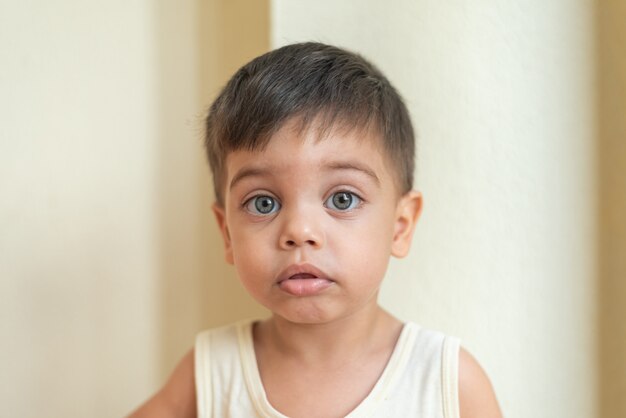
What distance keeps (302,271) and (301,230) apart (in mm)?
52

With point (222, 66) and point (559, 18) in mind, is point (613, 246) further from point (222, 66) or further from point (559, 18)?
point (222, 66)

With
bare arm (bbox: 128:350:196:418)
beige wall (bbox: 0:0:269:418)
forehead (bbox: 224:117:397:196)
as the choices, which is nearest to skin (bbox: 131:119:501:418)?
forehead (bbox: 224:117:397:196)

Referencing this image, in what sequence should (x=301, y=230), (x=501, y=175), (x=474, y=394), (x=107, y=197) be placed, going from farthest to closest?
(x=107, y=197), (x=501, y=175), (x=474, y=394), (x=301, y=230)

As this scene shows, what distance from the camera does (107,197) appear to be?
4.10 feet

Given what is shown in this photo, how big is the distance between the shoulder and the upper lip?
0.25 metres

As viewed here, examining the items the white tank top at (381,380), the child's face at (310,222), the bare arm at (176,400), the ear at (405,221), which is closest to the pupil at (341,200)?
the child's face at (310,222)

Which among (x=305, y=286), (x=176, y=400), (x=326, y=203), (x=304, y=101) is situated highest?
(x=304, y=101)

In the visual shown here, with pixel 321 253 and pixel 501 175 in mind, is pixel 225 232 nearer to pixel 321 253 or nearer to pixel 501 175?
pixel 321 253

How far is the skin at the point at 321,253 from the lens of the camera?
899 millimetres

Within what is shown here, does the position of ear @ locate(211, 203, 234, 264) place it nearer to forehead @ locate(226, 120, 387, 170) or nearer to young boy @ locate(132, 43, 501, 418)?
young boy @ locate(132, 43, 501, 418)

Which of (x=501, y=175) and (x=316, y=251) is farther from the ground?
(x=501, y=175)

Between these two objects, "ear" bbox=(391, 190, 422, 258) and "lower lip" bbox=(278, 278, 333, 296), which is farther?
"ear" bbox=(391, 190, 422, 258)

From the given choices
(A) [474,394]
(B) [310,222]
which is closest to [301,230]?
(B) [310,222]

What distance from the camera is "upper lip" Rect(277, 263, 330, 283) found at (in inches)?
35.1
